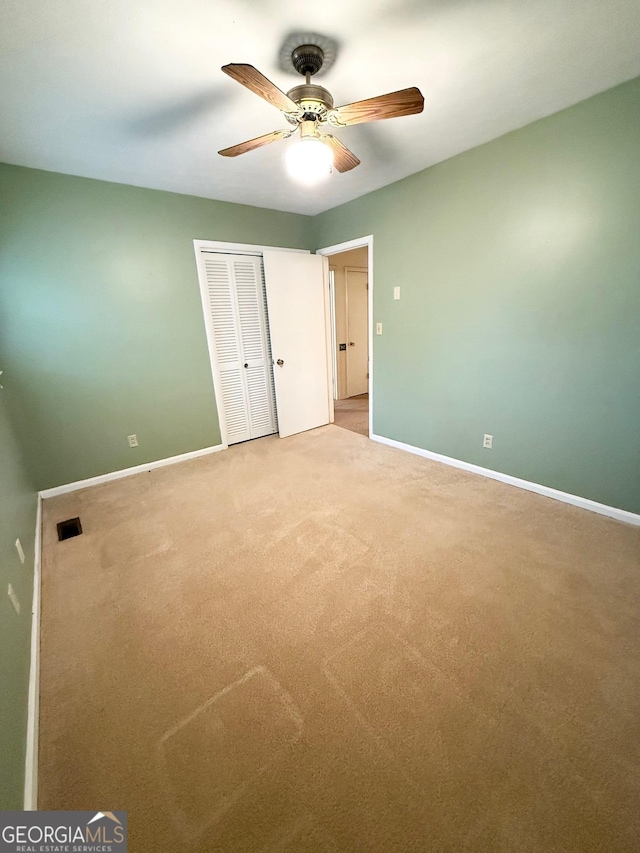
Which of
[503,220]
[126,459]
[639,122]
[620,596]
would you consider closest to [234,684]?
[620,596]

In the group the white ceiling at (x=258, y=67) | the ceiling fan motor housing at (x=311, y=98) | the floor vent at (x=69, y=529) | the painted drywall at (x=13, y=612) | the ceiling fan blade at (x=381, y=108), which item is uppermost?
the white ceiling at (x=258, y=67)

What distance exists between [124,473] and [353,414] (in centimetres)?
296

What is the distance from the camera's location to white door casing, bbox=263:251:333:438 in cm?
355

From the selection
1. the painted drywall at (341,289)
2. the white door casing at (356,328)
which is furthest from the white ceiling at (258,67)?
the white door casing at (356,328)

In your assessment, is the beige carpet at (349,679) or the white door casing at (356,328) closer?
the beige carpet at (349,679)

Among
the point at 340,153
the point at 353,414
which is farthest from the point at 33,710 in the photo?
the point at 353,414

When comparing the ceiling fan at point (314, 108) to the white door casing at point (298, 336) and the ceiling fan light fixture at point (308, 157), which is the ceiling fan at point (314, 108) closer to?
the ceiling fan light fixture at point (308, 157)

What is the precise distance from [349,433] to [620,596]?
2.75 metres

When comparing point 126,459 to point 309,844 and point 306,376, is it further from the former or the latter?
point 309,844

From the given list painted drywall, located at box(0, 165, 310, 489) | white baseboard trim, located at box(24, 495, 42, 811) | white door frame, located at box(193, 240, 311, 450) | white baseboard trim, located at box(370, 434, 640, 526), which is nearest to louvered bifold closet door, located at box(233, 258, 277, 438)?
white door frame, located at box(193, 240, 311, 450)

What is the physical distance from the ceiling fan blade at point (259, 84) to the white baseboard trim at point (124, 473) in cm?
290

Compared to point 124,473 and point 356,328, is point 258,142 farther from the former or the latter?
point 356,328

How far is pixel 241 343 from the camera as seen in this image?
3.56 meters

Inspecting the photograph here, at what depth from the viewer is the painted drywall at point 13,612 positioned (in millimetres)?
917
